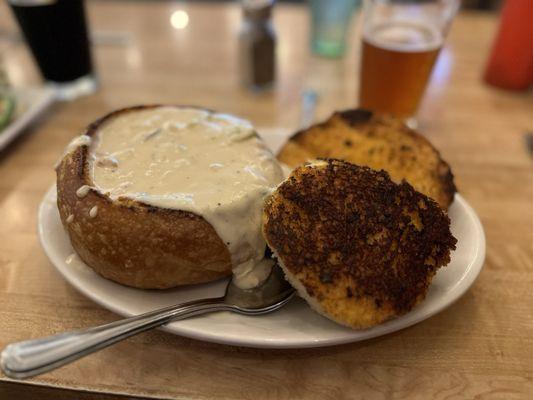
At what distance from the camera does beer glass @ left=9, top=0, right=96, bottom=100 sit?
1.78 m

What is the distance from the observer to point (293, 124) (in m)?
1.83

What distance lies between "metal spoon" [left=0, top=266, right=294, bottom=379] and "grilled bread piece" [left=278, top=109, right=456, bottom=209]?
0.44 metres

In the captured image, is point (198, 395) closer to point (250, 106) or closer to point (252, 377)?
point (252, 377)

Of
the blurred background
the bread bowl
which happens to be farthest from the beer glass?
the bread bowl

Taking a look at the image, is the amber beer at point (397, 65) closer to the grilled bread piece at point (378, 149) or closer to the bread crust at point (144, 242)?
the grilled bread piece at point (378, 149)

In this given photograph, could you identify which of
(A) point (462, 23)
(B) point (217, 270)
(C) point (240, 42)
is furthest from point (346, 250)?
(A) point (462, 23)

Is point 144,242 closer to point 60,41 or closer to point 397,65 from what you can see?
point 397,65

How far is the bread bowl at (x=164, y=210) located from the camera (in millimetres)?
958

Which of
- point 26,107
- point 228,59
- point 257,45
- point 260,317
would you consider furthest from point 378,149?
point 26,107

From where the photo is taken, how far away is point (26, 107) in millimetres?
1798

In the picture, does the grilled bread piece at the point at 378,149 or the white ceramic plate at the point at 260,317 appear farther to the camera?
the grilled bread piece at the point at 378,149

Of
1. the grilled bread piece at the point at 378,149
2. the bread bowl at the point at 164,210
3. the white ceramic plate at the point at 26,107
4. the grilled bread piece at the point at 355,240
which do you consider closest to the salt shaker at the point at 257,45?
the grilled bread piece at the point at 378,149

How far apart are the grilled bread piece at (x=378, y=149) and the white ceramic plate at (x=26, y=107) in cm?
96

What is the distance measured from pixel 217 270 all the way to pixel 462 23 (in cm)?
246
